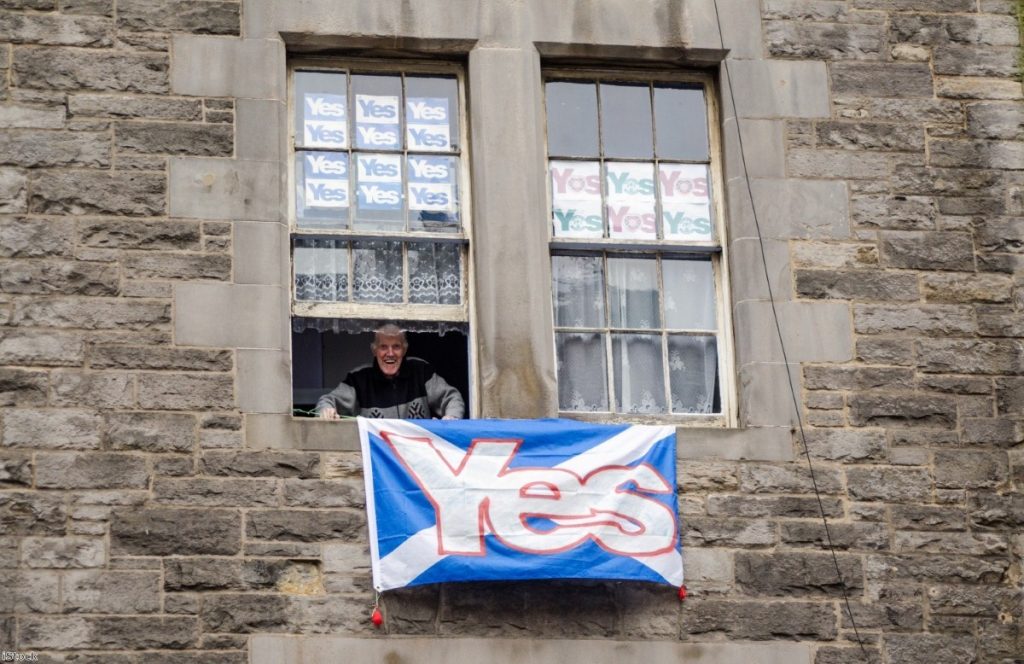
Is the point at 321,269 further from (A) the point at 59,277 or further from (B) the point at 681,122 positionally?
(B) the point at 681,122

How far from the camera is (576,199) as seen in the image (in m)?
13.1

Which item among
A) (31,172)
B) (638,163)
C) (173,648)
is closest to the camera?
(173,648)

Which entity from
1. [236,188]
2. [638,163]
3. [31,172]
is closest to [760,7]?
[638,163]

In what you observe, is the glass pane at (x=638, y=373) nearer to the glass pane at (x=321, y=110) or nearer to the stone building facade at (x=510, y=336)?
the stone building facade at (x=510, y=336)

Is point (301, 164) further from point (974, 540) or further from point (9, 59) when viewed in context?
point (974, 540)

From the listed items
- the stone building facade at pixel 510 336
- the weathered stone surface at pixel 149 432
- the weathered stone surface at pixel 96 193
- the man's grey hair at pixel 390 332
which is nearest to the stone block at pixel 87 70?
the stone building facade at pixel 510 336

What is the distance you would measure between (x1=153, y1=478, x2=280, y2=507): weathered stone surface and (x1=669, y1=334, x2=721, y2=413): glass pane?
8.27ft

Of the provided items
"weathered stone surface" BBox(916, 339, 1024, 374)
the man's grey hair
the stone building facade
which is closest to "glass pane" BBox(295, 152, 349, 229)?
the stone building facade

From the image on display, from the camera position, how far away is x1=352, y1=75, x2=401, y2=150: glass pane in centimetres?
1302

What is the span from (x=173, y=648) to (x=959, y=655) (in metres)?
4.34

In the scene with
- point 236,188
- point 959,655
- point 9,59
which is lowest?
point 959,655

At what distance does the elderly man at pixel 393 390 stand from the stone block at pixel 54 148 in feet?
6.21

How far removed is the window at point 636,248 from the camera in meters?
12.9

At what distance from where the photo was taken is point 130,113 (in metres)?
12.6
